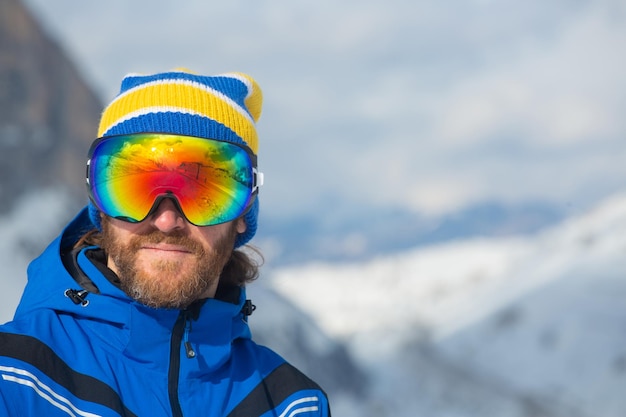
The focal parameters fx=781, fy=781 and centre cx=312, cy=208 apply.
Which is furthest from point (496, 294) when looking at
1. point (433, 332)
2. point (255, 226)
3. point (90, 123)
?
point (255, 226)

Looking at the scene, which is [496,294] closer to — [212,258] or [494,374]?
[494,374]

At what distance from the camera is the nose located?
9.47 ft

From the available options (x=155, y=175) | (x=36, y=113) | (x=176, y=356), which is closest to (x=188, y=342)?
(x=176, y=356)

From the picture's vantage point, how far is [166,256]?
9.21 feet

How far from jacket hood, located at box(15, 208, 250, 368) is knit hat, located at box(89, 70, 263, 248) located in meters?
0.38

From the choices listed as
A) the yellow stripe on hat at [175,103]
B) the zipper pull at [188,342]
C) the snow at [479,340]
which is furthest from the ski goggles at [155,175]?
the snow at [479,340]

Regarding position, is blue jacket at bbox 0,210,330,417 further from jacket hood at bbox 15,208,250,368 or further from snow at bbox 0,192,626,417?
snow at bbox 0,192,626,417

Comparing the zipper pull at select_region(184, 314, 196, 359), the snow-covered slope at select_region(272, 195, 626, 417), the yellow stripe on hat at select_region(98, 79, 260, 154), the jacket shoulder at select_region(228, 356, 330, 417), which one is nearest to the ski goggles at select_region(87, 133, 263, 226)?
the yellow stripe on hat at select_region(98, 79, 260, 154)

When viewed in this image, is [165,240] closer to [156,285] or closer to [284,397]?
[156,285]

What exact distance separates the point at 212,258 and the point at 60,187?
43.9 metres

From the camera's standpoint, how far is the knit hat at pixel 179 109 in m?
2.93

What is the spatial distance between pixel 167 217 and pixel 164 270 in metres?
0.23

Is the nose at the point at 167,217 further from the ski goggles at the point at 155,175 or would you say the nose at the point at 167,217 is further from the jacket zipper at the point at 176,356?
the jacket zipper at the point at 176,356

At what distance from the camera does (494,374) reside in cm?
4166
